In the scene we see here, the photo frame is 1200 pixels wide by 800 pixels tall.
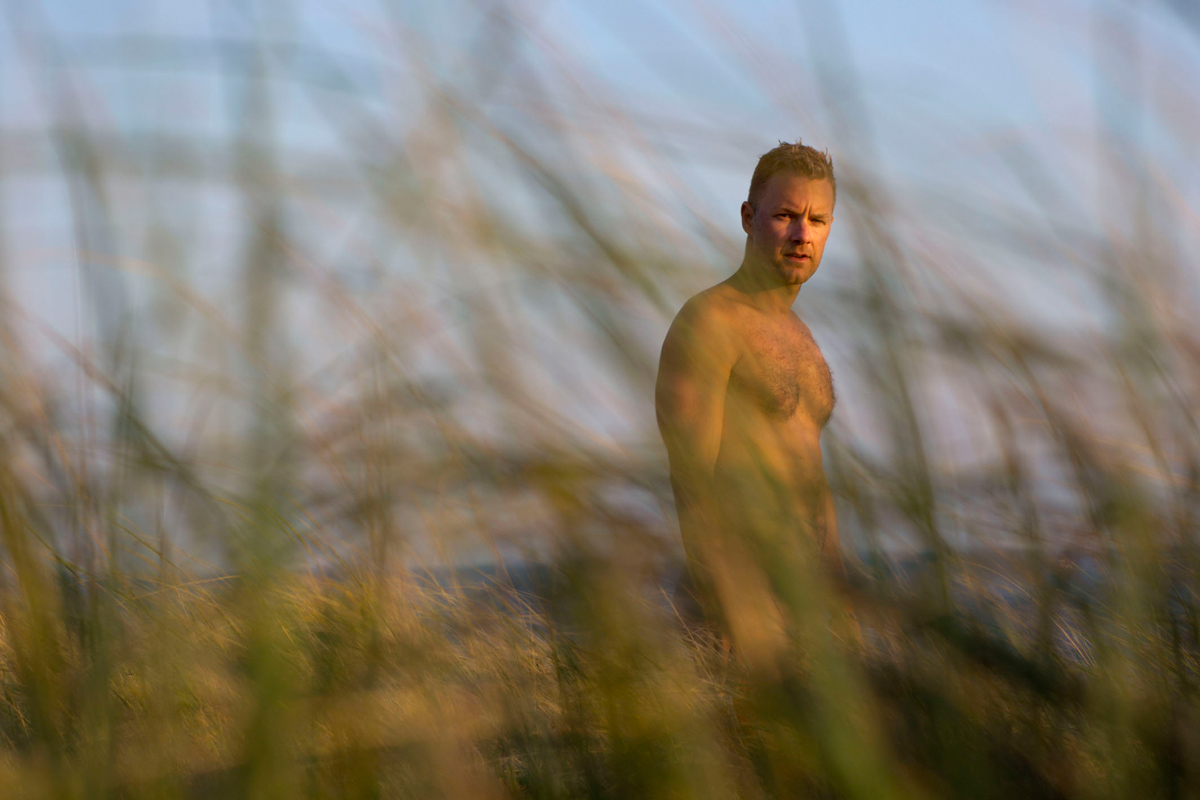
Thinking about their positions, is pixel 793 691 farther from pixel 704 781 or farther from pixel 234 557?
pixel 234 557

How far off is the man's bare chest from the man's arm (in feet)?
0.06

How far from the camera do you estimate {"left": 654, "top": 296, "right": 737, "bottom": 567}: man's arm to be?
558mm

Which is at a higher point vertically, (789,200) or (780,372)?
(789,200)

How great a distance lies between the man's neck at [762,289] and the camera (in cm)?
65

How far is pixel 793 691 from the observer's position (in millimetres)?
513

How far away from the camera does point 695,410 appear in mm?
624

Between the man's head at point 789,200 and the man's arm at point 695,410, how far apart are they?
104 centimetres

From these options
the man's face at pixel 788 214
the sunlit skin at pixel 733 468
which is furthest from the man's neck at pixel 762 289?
the man's face at pixel 788 214

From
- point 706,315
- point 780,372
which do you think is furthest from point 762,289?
point 780,372

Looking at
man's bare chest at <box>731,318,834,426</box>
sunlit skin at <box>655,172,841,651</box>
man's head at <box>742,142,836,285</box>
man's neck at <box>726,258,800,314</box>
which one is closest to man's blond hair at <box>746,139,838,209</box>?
man's head at <box>742,142,836,285</box>

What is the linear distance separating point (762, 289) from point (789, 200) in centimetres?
137

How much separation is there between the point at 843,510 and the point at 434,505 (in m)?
0.29

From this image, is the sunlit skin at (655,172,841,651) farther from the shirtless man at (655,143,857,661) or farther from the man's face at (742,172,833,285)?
the man's face at (742,172,833,285)

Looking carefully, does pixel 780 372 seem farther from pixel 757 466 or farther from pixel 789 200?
pixel 789 200
